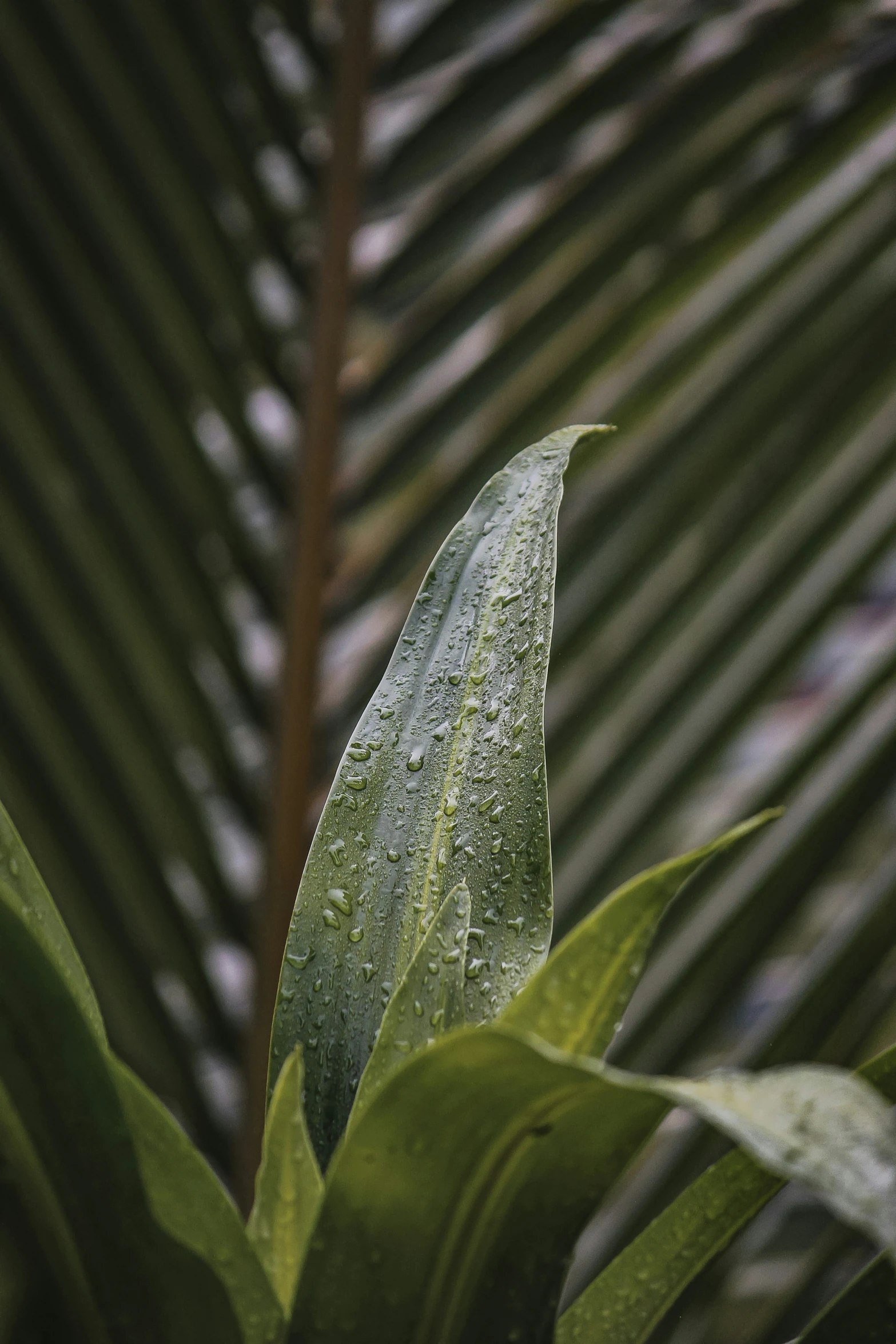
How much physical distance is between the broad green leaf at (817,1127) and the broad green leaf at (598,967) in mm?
38

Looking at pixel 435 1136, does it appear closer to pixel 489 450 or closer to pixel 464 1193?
pixel 464 1193

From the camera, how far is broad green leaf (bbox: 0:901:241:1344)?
176 millimetres

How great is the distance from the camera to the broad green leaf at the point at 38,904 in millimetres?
219

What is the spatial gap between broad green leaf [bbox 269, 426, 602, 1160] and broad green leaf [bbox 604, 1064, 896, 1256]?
11cm

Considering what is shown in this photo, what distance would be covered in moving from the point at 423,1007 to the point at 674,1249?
3.0 inches

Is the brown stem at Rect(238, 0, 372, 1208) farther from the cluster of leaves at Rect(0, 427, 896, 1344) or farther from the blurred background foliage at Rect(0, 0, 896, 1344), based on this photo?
the cluster of leaves at Rect(0, 427, 896, 1344)

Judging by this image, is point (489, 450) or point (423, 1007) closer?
point (423, 1007)

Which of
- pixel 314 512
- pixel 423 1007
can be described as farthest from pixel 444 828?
pixel 314 512

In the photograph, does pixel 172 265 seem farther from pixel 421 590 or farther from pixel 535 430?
pixel 421 590

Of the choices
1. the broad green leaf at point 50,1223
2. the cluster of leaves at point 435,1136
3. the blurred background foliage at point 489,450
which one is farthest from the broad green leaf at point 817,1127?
the blurred background foliage at point 489,450

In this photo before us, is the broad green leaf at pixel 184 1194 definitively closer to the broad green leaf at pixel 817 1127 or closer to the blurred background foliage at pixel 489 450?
the broad green leaf at pixel 817 1127

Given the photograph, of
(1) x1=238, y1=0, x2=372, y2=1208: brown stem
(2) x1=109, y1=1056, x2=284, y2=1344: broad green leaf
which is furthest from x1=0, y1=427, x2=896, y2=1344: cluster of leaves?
(1) x1=238, y1=0, x2=372, y2=1208: brown stem

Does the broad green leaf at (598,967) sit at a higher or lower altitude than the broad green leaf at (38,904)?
lower

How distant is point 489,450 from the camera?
2.84 ft
